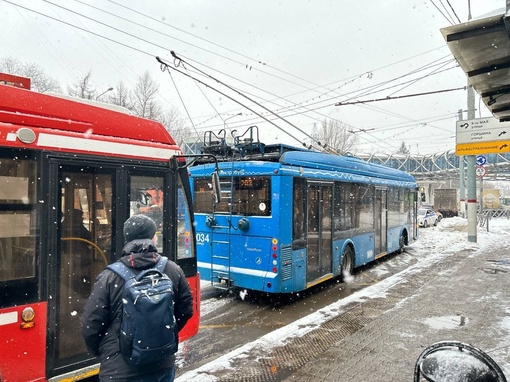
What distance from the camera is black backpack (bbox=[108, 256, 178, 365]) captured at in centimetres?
250

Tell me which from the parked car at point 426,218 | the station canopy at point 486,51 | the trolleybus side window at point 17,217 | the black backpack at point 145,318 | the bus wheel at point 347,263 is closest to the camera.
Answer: the black backpack at point 145,318

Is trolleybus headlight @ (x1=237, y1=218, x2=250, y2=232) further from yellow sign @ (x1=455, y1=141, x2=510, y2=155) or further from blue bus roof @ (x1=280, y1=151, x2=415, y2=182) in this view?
yellow sign @ (x1=455, y1=141, x2=510, y2=155)

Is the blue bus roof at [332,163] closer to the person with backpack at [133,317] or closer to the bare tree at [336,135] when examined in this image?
the person with backpack at [133,317]

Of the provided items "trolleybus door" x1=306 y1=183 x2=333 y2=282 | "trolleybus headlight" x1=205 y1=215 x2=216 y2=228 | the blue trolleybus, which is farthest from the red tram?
"trolleybus door" x1=306 y1=183 x2=333 y2=282

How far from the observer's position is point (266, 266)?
24.9 ft

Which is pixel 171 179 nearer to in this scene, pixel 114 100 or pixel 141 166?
pixel 141 166

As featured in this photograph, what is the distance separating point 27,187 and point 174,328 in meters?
2.03

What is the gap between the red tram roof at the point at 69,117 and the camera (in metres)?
3.66

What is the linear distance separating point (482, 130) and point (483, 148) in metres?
0.77

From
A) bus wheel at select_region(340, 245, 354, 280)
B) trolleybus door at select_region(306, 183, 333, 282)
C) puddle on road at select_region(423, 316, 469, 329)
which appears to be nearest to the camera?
puddle on road at select_region(423, 316, 469, 329)

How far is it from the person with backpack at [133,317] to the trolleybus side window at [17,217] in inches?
52.7

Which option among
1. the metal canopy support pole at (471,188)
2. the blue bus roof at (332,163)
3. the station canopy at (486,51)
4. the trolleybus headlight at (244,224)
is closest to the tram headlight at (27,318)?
the station canopy at (486,51)

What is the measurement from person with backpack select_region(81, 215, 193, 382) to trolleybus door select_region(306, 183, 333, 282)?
589 centimetres

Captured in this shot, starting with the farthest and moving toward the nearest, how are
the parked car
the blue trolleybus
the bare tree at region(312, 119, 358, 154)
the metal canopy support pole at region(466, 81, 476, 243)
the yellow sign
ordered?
the bare tree at region(312, 119, 358, 154)
the parked car
the metal canopy support pole at region(466, 81, 476, 243)
the yellow sign
the blue trolleybus
